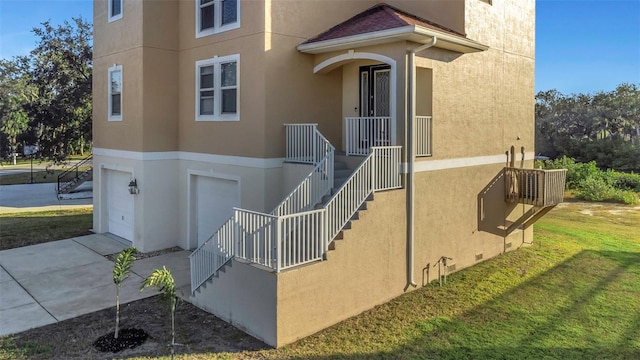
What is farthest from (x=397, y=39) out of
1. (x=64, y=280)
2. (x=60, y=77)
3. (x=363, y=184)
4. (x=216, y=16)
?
(x=60, y=77)

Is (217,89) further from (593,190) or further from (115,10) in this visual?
(593,190)

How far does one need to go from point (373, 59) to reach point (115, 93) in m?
8.90

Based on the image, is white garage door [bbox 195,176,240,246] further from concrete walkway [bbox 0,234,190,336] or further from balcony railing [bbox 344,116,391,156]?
balcony railing [bbox 344,116,391,156]

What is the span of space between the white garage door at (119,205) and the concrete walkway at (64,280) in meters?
0.58

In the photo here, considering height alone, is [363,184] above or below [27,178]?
above

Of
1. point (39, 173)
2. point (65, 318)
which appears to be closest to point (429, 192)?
point (65, 318)

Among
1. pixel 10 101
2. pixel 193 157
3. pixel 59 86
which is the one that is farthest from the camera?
pixel 10 101

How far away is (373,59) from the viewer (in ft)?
33.4

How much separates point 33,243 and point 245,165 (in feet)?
26.1

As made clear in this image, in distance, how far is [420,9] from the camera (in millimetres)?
12305

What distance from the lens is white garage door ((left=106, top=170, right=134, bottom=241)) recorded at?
46.9 ft

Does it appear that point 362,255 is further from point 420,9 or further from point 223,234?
point 420,9

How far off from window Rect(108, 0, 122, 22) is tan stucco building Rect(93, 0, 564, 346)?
3.1 inches

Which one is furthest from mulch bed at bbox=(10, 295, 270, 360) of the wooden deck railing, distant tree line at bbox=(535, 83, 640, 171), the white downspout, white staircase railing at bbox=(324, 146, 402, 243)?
distant tree line at bbox=(535, 83, 640, 171)
